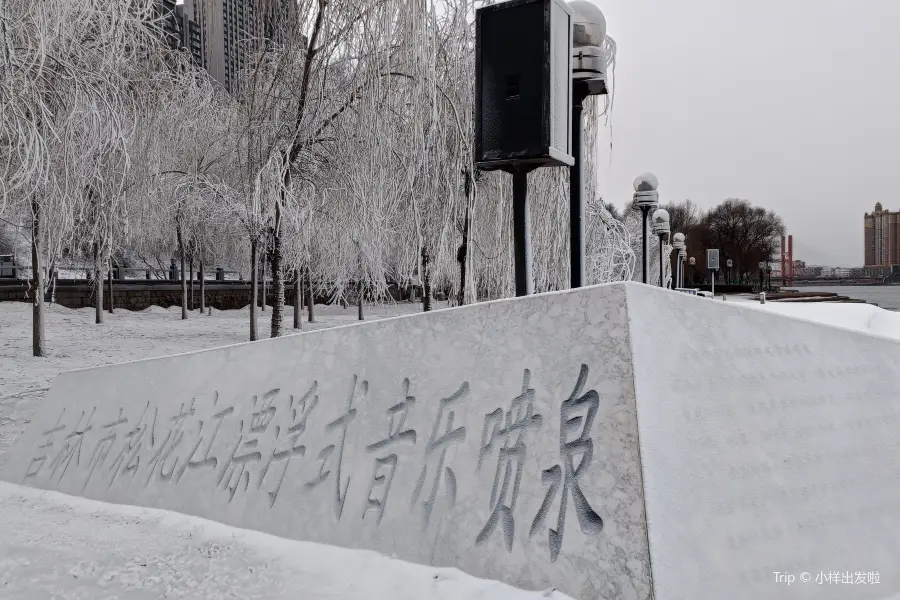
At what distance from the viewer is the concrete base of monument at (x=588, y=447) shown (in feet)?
6.64

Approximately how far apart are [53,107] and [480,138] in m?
5.03

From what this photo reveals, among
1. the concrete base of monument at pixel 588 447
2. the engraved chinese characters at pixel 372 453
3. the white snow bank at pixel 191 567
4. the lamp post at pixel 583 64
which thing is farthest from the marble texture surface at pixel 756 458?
the lamp post at pixel 583 64

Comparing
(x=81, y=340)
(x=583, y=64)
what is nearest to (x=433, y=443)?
(x=583, y=64)

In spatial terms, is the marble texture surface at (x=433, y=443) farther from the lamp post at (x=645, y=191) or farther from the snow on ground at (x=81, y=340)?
the lamp post at (x=645, y=191)

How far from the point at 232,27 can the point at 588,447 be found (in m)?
8.84

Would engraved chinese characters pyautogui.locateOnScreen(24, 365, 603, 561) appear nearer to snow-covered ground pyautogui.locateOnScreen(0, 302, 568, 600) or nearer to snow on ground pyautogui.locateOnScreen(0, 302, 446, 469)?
snow-covered ground pyautogui.locateOnScreen(0, 302, 568, 600)

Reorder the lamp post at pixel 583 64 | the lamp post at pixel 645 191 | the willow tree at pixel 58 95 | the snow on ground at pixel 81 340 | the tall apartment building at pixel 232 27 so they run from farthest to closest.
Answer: the lamp post at pixel 645 191 → the tall apartment building at pixel 232 27 → the snow on ground at pixel 81 340 → the willow tree at pixel 58 95 → the lamp post at pixel 583 64

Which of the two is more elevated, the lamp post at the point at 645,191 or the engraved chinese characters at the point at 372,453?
the lamp post at the point at 645,191

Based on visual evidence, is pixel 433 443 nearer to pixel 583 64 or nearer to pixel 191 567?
pixel 191 567

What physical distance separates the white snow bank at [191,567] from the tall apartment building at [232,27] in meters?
5.99

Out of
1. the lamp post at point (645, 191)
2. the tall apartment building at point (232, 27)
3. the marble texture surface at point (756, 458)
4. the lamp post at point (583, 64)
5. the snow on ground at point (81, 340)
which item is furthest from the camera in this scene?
the lamp post at point (645, 191)

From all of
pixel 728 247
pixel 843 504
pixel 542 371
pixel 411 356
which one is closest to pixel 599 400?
pixel 542 371

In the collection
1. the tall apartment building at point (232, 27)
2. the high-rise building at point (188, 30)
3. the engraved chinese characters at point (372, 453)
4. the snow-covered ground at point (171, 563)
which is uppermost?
the high-rise building at point (188, 30)

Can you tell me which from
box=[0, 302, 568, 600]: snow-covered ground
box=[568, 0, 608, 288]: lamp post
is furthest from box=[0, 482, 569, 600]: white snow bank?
box=[568, 0, 608, 288]: lamp post
